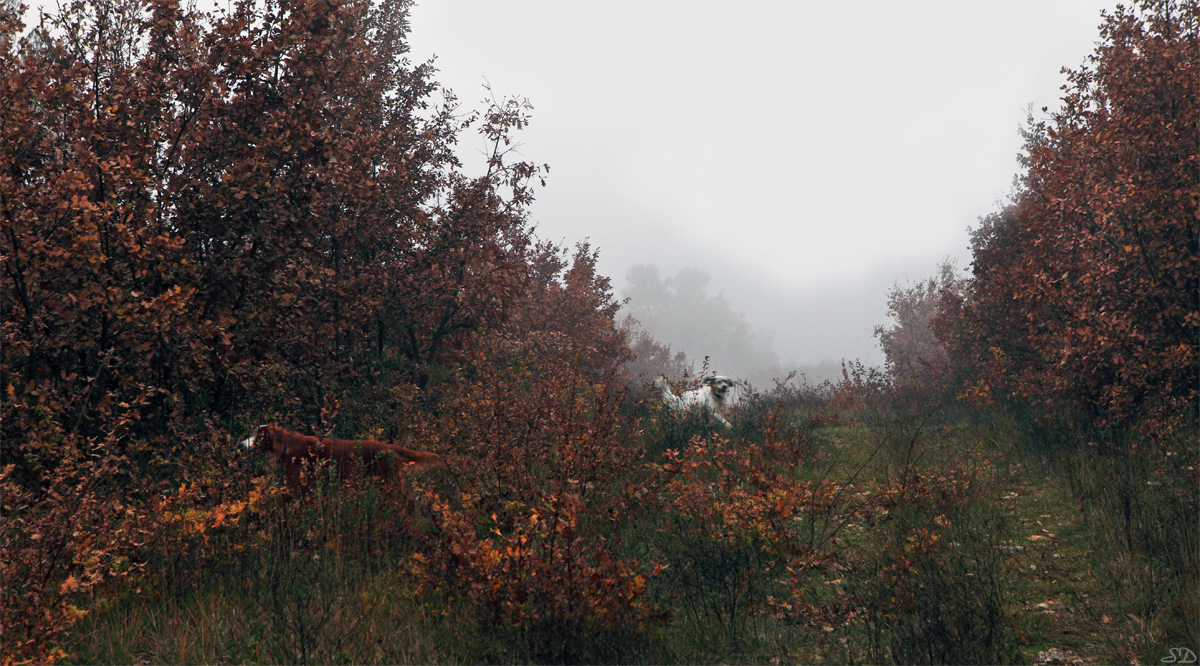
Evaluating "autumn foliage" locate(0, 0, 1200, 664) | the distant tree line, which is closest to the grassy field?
"autumn foliage" locate(0, 0, 1200, 664)

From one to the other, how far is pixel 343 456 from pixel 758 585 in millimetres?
3567

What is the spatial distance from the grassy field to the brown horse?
0.25m

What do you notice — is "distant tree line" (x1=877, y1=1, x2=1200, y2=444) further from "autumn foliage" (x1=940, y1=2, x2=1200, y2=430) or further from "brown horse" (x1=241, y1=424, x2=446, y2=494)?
"brown horse" (x1=241, y1=424, x2=446, y2=494)

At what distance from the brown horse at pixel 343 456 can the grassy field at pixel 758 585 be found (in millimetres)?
250

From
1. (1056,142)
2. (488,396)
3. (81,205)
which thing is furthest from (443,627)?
(1056,142)

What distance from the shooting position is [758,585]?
5.12 meters

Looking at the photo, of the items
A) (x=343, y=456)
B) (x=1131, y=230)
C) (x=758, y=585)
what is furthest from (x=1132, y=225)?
(x=343, y=456)

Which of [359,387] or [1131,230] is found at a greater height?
[1131,230]

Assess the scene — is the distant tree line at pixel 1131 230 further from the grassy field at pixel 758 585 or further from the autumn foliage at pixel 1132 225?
the grassy field at pixel 758 585

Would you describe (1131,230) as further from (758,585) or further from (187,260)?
(187,260)

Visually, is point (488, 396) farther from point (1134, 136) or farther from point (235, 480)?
point (1134, 136)

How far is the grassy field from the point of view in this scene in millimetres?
3832

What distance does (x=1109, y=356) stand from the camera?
7387 millimetres

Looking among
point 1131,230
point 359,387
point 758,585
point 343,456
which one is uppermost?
point 1131,230
